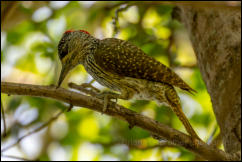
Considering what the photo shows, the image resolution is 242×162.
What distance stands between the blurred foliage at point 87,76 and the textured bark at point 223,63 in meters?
1.18

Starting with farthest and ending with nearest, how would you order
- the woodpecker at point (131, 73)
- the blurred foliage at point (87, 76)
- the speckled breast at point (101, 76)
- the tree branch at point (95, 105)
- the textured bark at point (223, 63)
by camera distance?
the blurred foliage at point (87, 76) → the speckled breast at point (101, 76) → the woodpecker at point (131, 73) → the textured bark at point (223, 63) → the tree branch at point (95, 105)

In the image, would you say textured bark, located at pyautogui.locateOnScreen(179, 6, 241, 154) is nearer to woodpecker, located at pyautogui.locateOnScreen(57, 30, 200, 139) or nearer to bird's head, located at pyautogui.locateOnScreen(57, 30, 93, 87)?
woodpecker, located at pyautogui.locateOnScreen(57, 30, 200, 139)

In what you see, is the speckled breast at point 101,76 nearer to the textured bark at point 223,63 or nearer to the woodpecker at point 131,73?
the woodpecker at point 131,73

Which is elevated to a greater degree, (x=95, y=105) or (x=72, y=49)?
(x=72, y=49)

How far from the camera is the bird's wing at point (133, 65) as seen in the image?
3.47 meters

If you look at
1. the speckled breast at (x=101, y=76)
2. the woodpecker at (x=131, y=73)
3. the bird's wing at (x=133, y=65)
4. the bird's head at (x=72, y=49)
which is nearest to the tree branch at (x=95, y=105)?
the woodpecker at (x=131, y=73)

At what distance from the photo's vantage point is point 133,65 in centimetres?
354

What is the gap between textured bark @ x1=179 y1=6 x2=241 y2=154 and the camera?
286 cm

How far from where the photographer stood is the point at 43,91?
2.52 m

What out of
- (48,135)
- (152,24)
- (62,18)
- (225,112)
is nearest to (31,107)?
(48,135)

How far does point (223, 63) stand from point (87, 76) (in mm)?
2253

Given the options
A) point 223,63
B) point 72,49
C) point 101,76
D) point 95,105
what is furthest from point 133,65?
point 95,105

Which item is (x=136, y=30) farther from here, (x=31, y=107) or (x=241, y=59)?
(x=241, y=59)

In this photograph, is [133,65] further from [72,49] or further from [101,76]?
[72,49]
